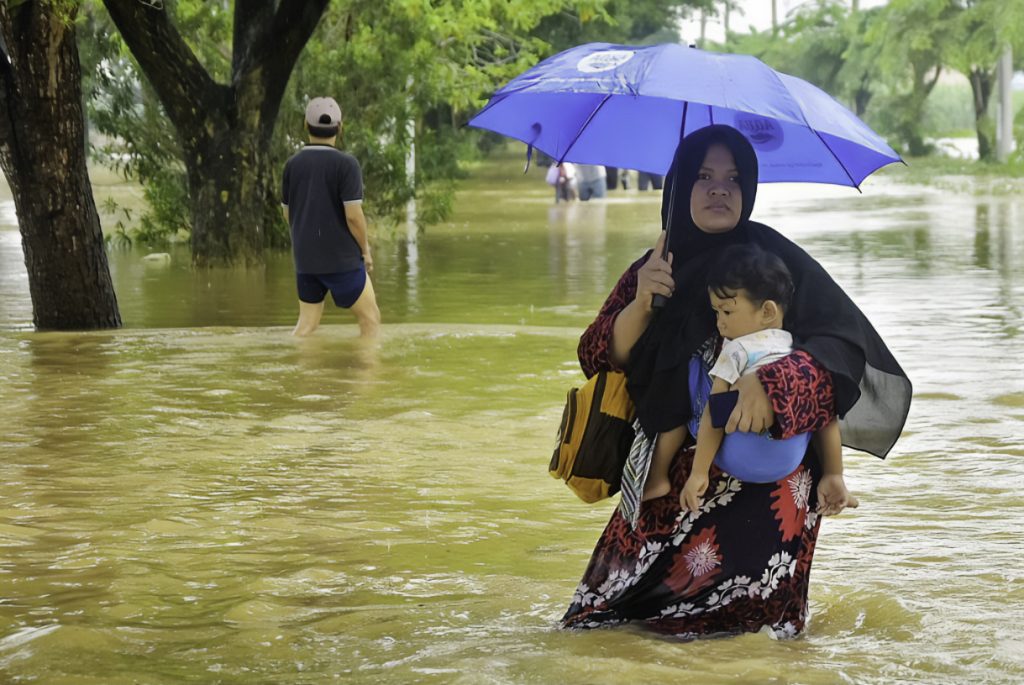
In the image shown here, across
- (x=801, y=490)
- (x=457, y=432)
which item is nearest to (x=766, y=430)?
(x=801, y=490)

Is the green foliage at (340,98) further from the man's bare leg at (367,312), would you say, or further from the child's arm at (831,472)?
the child's arm at (831,472)

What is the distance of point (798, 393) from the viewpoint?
14.3ft

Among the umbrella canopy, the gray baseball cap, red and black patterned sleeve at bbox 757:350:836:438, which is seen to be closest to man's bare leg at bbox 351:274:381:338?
the gray baseball cap

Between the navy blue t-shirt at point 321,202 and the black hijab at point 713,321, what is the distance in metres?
6.40

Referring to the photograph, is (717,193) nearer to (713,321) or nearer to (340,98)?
(713,321)

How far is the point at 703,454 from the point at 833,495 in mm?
418

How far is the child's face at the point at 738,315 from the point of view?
14.3 ft

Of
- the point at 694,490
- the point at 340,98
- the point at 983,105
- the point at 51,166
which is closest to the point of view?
the point at 694,490

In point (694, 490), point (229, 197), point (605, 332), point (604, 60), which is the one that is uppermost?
point (604, 60)

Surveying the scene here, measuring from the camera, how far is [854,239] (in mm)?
22469

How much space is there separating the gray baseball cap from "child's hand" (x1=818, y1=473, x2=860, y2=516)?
6871mm

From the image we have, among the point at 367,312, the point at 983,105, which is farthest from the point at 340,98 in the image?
the point at 983,105

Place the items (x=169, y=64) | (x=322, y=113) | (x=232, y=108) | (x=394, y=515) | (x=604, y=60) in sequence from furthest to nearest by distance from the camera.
Answer: 1. (x=232, y=108)
2. (x=169, y=64)
3. (x=322, y=113)
4. (x=394, y=515)
5. (x=604, y=60)

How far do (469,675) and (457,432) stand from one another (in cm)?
424
